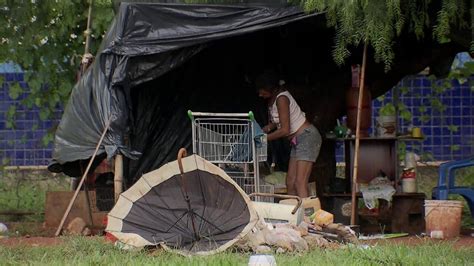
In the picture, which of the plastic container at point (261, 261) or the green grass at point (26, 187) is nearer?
the plastic container at point (261, 261)

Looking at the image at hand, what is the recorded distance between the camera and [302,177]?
36.0ft

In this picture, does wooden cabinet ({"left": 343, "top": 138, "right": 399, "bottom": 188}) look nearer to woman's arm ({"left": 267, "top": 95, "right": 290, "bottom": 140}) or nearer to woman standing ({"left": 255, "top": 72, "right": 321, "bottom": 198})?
woman standing ({"left": 255, "top": 72, "right": 321, "bottom": 198})

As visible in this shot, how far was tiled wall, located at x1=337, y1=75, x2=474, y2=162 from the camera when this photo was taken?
1680cm

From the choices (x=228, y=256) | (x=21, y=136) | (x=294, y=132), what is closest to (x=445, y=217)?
(x=294, y=132)

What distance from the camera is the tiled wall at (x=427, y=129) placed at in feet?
54.9

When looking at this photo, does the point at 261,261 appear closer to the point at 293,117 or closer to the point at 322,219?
the point at 322,219

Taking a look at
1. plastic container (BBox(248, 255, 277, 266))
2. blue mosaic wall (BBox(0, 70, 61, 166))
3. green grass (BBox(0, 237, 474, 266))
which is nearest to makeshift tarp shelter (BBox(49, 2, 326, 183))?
green grass (BBox(0, 237, 474, 266))

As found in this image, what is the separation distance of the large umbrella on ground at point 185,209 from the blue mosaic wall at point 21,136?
829 centimetres

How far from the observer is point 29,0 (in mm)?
11578

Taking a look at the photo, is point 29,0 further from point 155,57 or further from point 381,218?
point 381,218

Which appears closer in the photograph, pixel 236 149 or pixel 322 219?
pixel 322 219

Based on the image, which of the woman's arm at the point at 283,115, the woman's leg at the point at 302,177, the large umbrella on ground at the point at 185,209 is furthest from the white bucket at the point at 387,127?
the large umbrella on ground at the point at 185,209

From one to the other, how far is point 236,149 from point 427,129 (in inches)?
298

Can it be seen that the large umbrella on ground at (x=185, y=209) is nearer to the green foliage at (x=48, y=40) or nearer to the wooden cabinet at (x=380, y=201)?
the wooden cabinet at (x=380, y=201)
